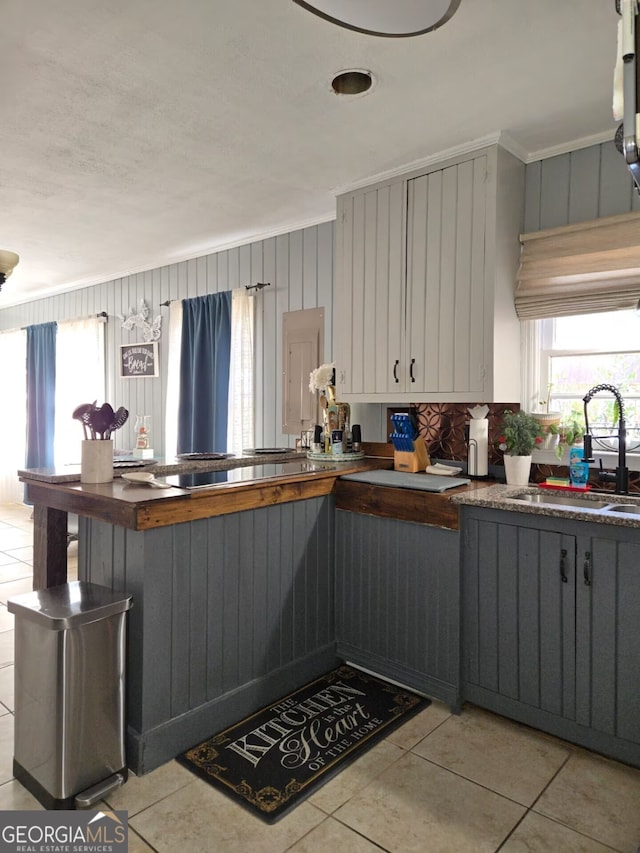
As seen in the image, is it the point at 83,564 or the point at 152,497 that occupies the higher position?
the point at 152,497

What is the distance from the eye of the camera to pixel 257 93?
7.84 feet

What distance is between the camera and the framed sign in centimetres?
543

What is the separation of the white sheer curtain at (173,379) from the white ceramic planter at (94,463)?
105 inches

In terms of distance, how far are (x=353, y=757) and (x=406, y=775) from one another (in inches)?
7.9

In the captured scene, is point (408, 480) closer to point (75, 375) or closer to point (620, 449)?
point (620, 449)

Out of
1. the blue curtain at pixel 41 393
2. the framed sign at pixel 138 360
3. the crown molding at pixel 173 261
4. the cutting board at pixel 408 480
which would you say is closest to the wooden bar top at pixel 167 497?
the cutting board at pixel 408 480

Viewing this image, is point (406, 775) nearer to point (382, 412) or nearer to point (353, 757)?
point (353, 757)

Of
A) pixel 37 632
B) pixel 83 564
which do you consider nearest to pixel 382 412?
pixel 83 564

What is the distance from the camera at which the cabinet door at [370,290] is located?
3182mm

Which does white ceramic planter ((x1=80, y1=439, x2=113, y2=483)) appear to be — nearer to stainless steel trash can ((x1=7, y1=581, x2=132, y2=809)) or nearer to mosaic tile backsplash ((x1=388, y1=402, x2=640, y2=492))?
stainless steel trash can ((x1=7, y1=581, x2=132, y2=809))

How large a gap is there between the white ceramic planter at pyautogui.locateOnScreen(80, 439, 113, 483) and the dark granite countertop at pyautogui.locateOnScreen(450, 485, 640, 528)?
1469mm

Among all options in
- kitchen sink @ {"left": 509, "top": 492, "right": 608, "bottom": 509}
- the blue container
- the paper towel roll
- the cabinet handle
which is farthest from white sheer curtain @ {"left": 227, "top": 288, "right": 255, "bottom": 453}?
the cabinet handle

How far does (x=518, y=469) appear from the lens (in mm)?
2889

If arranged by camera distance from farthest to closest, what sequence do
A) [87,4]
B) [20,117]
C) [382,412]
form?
[382,412] → [20,117] → [87,4]
